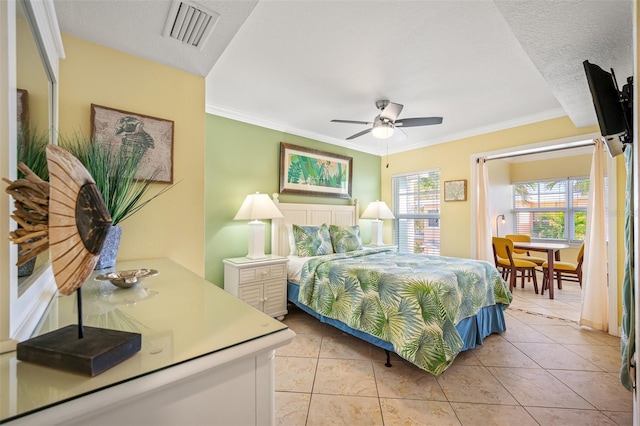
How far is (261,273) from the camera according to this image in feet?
9.96

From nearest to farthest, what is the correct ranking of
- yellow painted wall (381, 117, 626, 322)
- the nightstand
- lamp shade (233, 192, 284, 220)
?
the nightstand
lamp shade (233, 192, 284, 220)
yellow painted wall (381, 117, 626, 322)

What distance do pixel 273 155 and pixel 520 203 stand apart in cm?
589

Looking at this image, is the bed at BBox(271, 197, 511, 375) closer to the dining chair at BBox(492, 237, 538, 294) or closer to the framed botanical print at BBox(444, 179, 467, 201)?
the framed botanical print at BBox(444, 179, 467, 201)

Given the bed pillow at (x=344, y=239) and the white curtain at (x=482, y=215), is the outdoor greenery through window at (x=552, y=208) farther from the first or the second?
the bed pillow at (x=344, y=239)

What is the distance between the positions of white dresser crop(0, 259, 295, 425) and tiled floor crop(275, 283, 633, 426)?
1.21m

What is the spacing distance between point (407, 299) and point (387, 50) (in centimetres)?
191

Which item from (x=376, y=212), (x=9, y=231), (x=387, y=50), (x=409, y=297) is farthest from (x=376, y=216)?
(x=9, y=231)

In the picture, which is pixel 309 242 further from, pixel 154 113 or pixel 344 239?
pixel 154 113

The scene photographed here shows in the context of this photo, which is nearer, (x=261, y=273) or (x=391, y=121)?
(x=391, y=121)

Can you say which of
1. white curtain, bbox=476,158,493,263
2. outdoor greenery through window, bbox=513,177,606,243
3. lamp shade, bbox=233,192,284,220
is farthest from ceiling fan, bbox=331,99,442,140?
outdoor greenery through window, bbox=513,177,606,243

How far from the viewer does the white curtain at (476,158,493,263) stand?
392 centimetres

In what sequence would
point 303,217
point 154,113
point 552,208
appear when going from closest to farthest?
point 154,113, point 303,217, point 552,208

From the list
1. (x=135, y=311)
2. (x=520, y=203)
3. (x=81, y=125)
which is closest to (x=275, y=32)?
(x=81, y=125)

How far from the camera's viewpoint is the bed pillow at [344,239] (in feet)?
12.2
